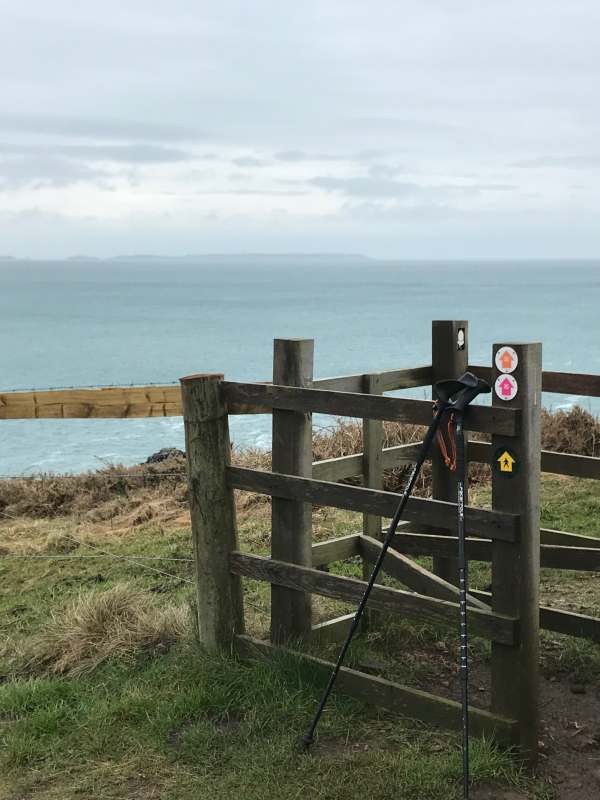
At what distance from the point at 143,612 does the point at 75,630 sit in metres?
0.45

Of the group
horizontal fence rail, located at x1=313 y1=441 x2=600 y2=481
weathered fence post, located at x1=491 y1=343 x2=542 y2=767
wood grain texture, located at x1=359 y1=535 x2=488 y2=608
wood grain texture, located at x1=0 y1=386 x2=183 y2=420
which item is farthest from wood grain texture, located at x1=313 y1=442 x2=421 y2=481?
wood grain texture, located at x1=0 y1=386 x2=183 y2=420

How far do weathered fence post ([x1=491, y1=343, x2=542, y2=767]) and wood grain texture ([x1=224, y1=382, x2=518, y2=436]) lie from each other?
0.07 m

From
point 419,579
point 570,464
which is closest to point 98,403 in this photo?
point 419,579

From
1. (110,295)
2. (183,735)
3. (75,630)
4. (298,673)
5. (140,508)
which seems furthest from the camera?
(110,295)

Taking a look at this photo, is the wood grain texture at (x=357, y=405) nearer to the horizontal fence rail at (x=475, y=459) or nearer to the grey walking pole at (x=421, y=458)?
the grey walking pole at (x=421, y=458)

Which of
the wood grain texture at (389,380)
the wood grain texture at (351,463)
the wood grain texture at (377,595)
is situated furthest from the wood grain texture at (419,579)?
the wood grain texture at (389,380)

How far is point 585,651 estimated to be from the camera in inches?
229

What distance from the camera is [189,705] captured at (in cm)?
516

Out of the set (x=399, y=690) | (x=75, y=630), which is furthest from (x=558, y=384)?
(x=75, y=630)

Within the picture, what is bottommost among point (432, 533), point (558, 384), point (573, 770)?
point (573, 770)

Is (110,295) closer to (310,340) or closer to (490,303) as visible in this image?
(490,303)

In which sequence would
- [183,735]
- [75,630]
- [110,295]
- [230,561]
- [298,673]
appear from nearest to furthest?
1. [183,735]
2. [298,673]
3. [230,561]
4. [75,630]
5. [110,295]

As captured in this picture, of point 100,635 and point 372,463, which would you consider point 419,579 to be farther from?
point 100,635

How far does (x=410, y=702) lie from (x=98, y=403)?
241 inches
